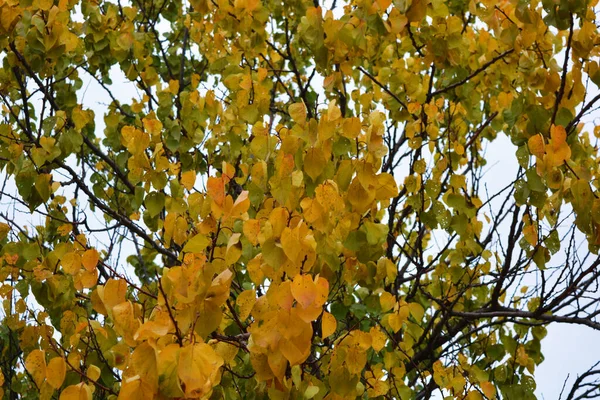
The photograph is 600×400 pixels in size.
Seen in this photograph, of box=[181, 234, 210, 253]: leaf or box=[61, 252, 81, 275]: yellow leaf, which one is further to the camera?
box=[61, 252, 81, 275]: yellow leaf

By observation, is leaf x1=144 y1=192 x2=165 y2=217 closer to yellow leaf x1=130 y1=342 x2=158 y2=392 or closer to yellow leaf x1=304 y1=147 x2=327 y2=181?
yellow leaf x1=304 y1=147 x2=327 y2=181

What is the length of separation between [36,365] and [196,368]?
43 cm

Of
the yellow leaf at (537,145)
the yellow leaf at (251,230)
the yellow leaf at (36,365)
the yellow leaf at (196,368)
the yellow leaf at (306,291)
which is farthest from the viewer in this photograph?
the yellow leaf at (537,145)

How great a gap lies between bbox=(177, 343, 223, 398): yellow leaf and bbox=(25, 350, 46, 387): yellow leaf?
0.38 metres

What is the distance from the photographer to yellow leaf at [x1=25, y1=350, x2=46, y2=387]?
51.6 inches

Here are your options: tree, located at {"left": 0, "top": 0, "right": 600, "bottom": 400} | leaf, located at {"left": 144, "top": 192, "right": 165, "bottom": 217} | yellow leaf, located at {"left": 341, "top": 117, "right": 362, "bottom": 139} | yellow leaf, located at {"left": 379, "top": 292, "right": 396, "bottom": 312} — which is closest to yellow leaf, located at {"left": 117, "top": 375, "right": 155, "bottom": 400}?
tree, located at {"left": 0, "top": 0, "right": 600, "bottom": 400}

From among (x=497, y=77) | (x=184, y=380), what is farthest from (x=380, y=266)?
(x=497, y=77)

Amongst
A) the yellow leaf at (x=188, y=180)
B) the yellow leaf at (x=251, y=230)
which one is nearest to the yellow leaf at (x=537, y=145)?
the yellow leaf at (x=251, y=230)

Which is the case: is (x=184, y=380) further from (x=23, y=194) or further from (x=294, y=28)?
(x=294, y=28)

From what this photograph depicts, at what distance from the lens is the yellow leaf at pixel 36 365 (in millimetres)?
1312

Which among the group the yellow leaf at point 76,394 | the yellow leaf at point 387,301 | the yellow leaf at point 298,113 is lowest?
the yellow leaf at point 76,394

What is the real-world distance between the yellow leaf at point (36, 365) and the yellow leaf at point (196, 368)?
→ 14.8 inches

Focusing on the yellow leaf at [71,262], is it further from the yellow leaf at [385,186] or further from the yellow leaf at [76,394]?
the yellow leaf at [385,186]

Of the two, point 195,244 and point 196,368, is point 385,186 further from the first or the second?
point 196,368
